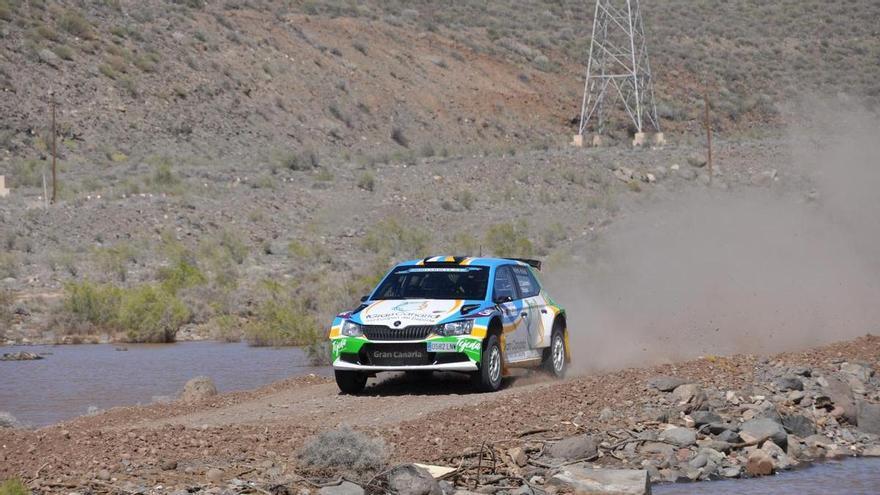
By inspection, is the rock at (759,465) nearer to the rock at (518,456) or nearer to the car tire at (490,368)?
the rock at (518,456)

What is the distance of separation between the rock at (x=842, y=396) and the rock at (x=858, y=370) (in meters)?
0.73

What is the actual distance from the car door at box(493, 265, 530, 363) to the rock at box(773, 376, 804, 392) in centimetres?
298

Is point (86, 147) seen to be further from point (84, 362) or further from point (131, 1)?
point (84, 362)

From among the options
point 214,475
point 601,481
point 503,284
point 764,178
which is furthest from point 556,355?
point 764,178

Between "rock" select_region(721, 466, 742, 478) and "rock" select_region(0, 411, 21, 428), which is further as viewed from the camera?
"rock" select_region(0, 411, 21, 428)

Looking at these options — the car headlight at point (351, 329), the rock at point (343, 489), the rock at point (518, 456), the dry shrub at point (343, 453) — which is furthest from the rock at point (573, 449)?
the car headlight at point (351, 329)

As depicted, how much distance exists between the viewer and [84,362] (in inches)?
1027

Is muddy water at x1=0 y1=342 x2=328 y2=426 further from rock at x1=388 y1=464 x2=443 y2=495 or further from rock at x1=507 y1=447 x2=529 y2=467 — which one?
rock at x1=388 y1=464 x2=443 y2=495

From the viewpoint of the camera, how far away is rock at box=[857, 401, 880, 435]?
15484 millimetres

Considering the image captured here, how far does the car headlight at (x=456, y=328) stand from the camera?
15648 mm

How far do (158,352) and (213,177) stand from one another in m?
22.6

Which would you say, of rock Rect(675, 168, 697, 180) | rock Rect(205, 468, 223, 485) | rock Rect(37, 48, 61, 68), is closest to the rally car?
rock Rect(205, 468, 223, 485)

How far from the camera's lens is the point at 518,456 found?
12.8m

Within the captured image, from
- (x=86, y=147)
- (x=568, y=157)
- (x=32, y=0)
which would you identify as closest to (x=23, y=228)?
(x=86, y=147)
